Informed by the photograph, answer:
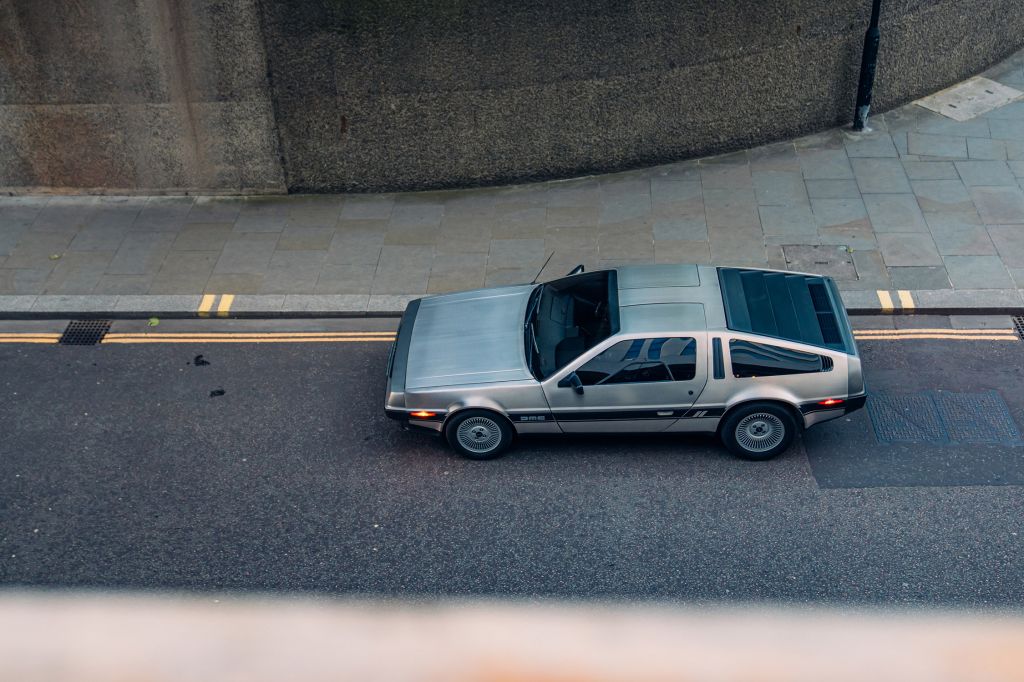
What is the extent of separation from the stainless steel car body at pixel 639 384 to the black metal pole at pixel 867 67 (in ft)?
18.6

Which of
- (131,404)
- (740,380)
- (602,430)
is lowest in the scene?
(131,404)

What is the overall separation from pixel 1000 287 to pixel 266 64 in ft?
30.8

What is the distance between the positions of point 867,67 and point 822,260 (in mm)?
3614

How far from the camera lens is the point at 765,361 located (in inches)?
335

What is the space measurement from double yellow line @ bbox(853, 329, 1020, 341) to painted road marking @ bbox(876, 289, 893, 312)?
1.01 feet

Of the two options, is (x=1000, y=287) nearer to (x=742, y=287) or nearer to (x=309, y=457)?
(x=742, y=287)

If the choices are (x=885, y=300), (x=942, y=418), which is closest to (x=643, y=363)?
(x=942, y=418)

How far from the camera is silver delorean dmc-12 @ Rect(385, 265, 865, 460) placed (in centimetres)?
854

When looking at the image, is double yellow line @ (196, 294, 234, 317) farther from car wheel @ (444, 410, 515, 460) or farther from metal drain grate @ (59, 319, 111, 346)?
car wheel @ (444, 410, 515, 460)

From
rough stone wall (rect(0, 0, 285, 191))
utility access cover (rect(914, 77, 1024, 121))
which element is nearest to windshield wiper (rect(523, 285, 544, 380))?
rough stone wall (rect(0, 0, 285, 191))

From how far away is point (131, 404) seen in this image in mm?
10141

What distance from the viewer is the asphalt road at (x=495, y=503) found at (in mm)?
7922

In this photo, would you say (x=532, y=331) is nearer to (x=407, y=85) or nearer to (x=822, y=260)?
(x=822, y=260)

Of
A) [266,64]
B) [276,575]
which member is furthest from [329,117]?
[276,575]
